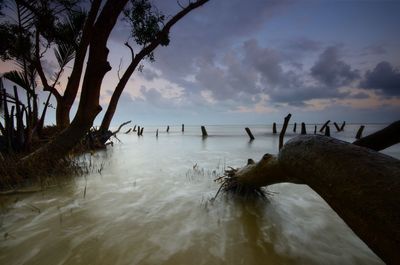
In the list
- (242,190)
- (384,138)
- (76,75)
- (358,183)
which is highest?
(76,75)

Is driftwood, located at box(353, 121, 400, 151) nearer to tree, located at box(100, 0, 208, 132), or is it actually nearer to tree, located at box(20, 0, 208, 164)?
tree, located at box(20, 0, 208, 164)

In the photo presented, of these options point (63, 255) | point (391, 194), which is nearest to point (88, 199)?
point (63, 255)

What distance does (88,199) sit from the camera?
3695 mm

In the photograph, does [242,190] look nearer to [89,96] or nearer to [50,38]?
[89,96]

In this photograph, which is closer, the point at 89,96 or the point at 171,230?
the point at 171,230

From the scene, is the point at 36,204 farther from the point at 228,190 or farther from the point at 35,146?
the point at 35,146

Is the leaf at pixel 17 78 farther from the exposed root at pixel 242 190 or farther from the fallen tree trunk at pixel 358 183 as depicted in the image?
the fallen tree trunk at pixel 358 183

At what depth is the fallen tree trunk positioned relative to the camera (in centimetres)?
122

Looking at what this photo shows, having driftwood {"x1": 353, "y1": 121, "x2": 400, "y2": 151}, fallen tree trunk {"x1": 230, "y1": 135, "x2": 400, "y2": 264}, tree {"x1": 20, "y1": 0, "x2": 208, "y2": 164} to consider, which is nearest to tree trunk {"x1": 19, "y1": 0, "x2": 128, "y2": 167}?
tree {"x1": 20, "y1": 0, "x2": 208, "y2": 164}

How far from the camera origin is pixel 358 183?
56.9 inches

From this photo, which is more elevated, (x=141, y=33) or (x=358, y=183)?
(x=141, y=33)

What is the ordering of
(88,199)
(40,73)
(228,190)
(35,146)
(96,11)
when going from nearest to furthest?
(88,199) < (228,190) < (35,146) < (96,11) < (40,73)

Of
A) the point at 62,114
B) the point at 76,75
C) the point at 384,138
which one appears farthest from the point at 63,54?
the point at 384,138

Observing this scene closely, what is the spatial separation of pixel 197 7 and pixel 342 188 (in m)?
12.0
